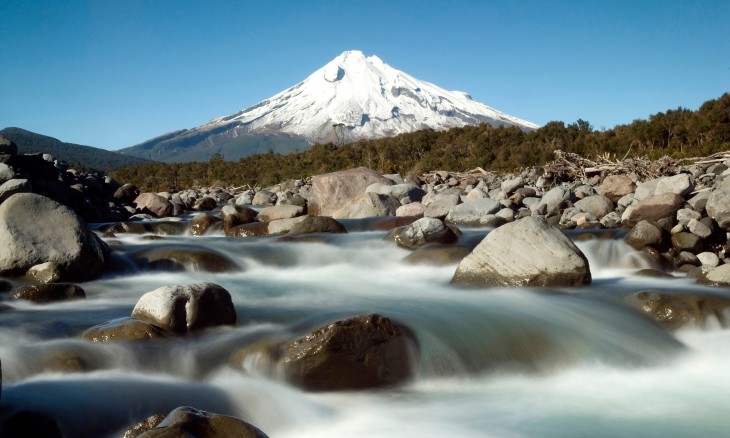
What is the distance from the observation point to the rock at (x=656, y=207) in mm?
10664

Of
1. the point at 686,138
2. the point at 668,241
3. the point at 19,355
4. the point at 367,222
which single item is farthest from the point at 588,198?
the point at 686,138

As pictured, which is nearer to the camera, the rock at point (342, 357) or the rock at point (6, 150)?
the rock at point (342, 357)

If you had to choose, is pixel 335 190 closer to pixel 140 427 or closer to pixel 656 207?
pixel 656 207

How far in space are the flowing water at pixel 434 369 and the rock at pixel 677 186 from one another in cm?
394

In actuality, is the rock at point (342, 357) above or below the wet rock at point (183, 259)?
below

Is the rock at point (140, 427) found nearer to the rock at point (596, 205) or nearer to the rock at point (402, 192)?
the rock at point (596, 205)

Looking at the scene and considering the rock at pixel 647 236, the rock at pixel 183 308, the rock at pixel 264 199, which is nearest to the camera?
the rock at pixel 183 308

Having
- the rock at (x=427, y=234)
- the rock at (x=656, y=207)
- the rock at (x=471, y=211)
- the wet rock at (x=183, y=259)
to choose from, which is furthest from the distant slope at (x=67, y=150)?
the rock at (x=656, y=207)

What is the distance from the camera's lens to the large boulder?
26.2ft

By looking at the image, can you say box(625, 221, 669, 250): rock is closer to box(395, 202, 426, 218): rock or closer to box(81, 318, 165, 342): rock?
box(395, 202, 426, 218): rock

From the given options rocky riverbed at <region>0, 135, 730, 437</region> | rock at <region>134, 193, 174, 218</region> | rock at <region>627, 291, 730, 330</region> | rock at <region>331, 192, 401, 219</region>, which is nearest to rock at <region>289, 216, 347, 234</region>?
rocky riverbed at <region>0, 135, 730, 437</region>

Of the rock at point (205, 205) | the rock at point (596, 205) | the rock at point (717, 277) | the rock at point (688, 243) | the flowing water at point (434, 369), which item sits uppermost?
the rock at point (596, 205)

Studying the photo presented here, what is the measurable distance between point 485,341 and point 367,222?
7947 mm

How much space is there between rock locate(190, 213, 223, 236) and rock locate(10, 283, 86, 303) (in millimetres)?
6834
